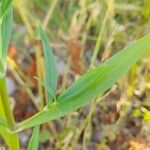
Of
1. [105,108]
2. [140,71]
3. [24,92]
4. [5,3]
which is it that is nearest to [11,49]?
[24,92]

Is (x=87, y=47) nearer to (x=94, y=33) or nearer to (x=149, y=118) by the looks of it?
(x=94, y=33)

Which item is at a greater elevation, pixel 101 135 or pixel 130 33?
pixel 130 33

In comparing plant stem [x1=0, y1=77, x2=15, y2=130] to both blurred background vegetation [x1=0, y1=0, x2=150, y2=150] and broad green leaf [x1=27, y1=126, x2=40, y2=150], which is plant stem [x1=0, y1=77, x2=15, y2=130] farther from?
blurred background vegetation [x1=0, y1=0, x2=150, y2=150]

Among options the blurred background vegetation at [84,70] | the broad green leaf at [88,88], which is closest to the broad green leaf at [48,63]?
the broad green leaf at [88,88]

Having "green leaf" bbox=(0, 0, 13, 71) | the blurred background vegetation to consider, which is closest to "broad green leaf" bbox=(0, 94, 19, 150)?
"green leaf" bbox=(0, 0, 13, 71)

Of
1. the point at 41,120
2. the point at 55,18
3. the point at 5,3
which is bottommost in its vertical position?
the point at 55,18
